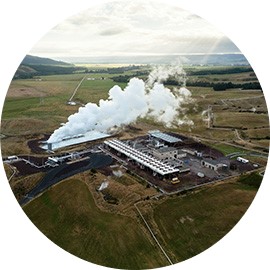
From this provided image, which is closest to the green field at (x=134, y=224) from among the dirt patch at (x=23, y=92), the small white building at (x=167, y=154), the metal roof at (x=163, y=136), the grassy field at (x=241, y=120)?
the small white building at (x=167, y=154)

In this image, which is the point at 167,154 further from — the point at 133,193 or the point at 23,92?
the point at 23,92

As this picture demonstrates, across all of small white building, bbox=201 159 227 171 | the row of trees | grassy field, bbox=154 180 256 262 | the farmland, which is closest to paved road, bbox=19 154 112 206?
the farmland

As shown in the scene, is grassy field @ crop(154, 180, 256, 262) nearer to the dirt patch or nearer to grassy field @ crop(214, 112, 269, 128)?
grassy field @ crop(214, 112, 269, 128)

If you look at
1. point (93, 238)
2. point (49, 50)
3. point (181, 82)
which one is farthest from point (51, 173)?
point (181, 82)

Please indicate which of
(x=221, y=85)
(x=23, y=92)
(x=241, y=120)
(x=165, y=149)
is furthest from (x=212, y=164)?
(x=23, y=92)

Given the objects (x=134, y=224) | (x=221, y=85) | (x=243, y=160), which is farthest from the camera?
(x=221, y=85)

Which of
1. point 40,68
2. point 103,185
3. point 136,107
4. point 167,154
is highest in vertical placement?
point 40,68
